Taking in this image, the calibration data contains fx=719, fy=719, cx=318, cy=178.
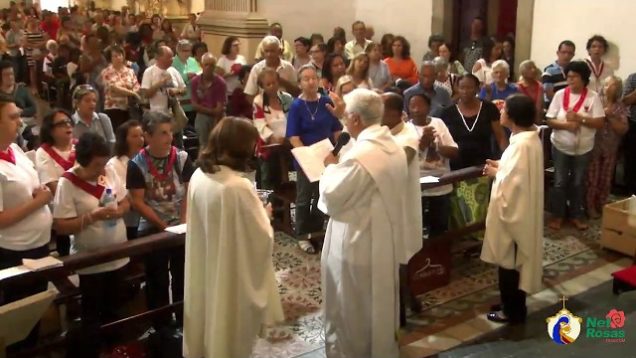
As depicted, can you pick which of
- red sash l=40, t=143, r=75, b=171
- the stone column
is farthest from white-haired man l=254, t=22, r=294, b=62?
red sash l=40, t=143, r=75, b=171

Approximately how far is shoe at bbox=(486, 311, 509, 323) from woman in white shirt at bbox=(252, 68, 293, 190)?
2.43m

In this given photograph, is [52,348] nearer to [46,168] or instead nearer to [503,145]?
[46,168]

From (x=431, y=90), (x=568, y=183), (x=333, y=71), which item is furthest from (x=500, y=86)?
(x=333, y=71)

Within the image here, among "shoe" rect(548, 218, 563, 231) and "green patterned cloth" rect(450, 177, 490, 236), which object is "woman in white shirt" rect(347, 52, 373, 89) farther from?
"shoe" rect(548, 218, 563, 231)

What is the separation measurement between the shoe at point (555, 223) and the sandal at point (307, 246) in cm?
Answer: 230

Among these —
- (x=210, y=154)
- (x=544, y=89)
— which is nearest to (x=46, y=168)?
(x=210, y=154)

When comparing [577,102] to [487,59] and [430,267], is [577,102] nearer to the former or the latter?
[430,267]

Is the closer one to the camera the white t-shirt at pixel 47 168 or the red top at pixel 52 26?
the white t-shirt at pixel 47 168

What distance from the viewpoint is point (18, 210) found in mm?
3793

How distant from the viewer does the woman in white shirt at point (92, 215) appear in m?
3.87

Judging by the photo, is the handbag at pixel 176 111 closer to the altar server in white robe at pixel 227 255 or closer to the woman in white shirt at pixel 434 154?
the woman in white shirt at pixel 434 154

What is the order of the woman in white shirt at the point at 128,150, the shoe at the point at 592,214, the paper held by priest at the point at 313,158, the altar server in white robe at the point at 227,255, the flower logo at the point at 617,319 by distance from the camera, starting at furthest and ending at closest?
the shoe at the point at 592,214 → the paper held by priest at the point at 313,158 → the woman in white shirt at the point at 128,150 → the flower logo at the point at 617,319 → the altar server in white robe at the point at 227,255

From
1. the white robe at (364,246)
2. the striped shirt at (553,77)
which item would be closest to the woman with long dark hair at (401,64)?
the striped shirt at (553,77)

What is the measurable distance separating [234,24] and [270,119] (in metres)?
5.76
